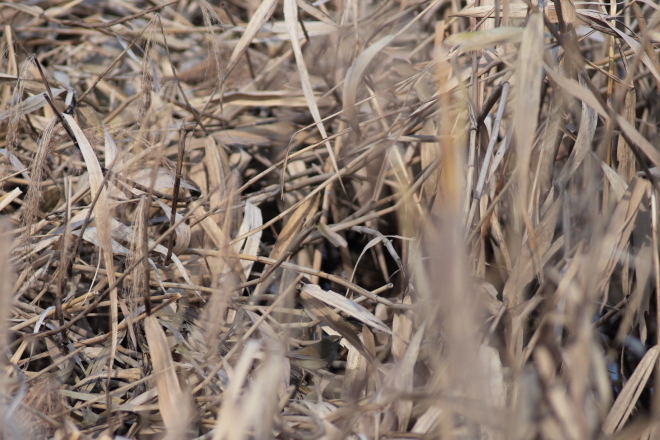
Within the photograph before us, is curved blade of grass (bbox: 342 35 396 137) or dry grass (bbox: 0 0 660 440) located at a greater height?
curved blade of grass (bbox: 342 35 396 137)

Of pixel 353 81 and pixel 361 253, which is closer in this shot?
pixel 353 81

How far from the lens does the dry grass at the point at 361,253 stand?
1.88 ft

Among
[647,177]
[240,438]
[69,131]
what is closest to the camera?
[240,438]

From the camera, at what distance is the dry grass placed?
573 millimetres

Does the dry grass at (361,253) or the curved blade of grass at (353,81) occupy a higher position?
the curved blade of grass at (353,81)

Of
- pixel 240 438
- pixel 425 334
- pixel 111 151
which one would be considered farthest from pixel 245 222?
pixel 240 438

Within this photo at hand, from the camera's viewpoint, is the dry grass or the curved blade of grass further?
the curved blade of grass

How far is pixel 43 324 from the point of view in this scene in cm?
79

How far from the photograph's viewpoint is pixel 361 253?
0.89 meters

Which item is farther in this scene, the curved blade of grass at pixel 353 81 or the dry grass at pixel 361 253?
the curved blade of grass at pixel 353 81

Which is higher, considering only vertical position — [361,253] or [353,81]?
[353,81]

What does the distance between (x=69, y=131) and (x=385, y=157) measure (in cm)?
49

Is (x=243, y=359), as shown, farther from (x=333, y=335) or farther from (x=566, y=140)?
(x=566, y=140)

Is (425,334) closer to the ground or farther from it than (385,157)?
closer to the ground
